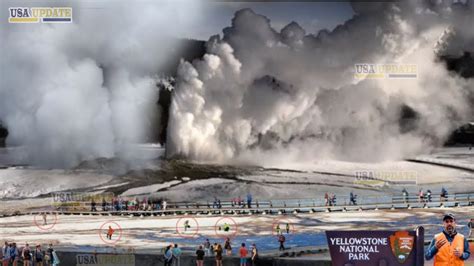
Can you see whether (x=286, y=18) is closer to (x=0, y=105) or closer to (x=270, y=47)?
(x=270, y=47)

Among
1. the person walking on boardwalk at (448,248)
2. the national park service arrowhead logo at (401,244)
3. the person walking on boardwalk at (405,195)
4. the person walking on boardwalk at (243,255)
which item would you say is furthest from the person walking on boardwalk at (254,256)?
the person walking on boardwalk at (448,248)

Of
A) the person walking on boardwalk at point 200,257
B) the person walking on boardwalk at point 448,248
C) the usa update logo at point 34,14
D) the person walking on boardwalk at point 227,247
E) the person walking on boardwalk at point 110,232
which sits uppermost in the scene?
the usa update logo at point 34,14

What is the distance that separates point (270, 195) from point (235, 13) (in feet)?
9.93

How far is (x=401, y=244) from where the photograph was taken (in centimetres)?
713

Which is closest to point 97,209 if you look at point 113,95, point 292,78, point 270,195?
point 113,95

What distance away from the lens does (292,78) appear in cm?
1483

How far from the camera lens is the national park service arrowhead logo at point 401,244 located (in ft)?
23.0

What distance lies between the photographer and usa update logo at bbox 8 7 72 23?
1416 cm

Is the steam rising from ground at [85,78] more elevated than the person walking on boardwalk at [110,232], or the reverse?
the steam rising from ground at [85,78]

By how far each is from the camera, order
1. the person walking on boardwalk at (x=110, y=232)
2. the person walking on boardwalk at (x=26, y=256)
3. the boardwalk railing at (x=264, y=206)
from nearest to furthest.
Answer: the person walking on boardwalk at (x=26, y=256) < the person walking on boardwalk at (x=110, y=232) < the boardwalk railing at (x=264, y=206)

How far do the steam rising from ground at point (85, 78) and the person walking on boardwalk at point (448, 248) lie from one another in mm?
8397

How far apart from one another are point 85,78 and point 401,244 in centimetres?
828

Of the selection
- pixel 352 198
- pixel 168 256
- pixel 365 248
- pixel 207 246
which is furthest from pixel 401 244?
pixel 352 198

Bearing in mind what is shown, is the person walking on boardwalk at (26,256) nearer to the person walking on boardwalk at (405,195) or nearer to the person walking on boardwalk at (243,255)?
the person walking on boardwalk at (243,255)
